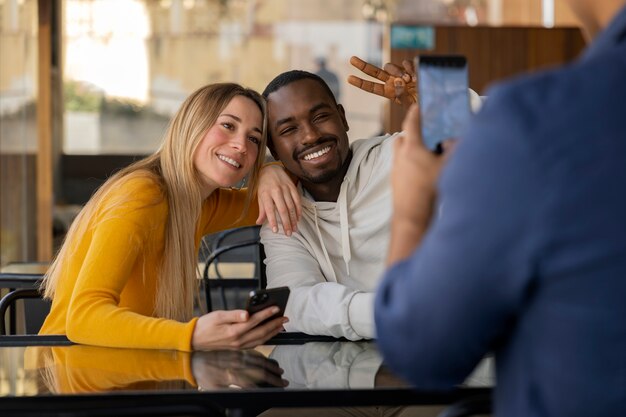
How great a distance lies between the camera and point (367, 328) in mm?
2012

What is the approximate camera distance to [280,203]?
2363 millimetres

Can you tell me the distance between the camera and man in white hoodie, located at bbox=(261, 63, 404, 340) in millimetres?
2424

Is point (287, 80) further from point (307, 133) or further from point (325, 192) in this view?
point (325, 192)

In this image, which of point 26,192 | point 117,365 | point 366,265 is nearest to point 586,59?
point 117,365

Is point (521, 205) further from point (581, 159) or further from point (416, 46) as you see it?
point (416, 46)

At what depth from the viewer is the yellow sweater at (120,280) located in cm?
189

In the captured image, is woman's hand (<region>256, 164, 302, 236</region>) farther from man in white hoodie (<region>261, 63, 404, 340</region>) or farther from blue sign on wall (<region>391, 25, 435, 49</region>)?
blue sign on wall (<region>391, 25, 435, 49</region>)

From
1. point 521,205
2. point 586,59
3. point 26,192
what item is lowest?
point 26,192

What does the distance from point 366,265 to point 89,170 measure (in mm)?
6115

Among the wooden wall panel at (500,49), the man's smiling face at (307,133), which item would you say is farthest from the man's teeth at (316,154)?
the wooden wall panel at (500,49)

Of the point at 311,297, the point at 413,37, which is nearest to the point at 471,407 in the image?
the point at 311,297

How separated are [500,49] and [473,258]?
6.66 metres

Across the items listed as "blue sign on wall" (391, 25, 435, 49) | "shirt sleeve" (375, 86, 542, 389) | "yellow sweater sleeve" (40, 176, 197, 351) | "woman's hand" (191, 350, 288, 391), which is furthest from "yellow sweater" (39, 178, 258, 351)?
"blue sign on wall" (391, 25, 435, 49)

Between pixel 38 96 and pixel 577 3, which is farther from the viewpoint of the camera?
pixel 38 96
